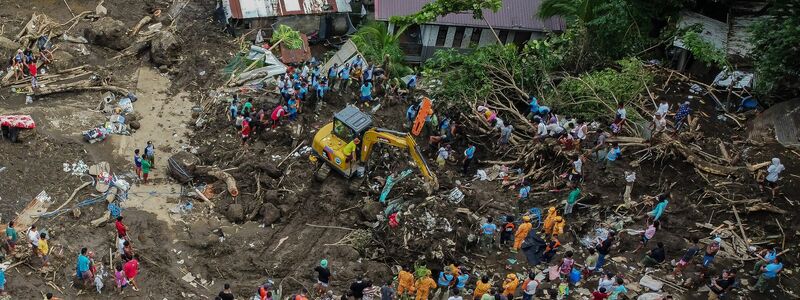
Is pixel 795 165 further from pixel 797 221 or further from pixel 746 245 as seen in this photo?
pixel 746 245

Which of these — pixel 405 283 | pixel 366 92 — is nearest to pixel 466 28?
pixel 366 92

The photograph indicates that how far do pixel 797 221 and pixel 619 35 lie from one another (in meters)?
8.80

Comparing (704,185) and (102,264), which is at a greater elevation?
(704,185)

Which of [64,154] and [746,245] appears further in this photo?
[64,154]

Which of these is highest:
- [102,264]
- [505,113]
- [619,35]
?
[619,35]

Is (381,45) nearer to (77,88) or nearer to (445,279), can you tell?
(77,88)

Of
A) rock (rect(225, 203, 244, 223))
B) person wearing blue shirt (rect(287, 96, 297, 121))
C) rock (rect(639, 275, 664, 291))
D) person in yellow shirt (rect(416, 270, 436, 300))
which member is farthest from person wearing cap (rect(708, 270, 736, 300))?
person wearing blue shirt (rect(287, 96, 297, 121))

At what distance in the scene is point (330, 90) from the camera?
24.0 metres

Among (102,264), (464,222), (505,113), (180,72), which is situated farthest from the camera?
(180,72)

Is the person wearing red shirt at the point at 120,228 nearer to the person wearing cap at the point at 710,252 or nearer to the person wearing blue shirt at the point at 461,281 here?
the person wearing blue shirt at the point at 461,281

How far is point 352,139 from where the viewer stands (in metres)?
20.2

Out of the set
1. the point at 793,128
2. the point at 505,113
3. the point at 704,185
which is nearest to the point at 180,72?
the point at 505,113

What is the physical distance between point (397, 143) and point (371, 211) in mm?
1935

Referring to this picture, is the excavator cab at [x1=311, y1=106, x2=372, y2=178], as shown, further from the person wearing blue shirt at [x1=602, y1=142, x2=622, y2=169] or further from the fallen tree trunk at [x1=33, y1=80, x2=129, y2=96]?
the fallen tree trunk at [x1=33, y1=80, x2=129, y2=96]
